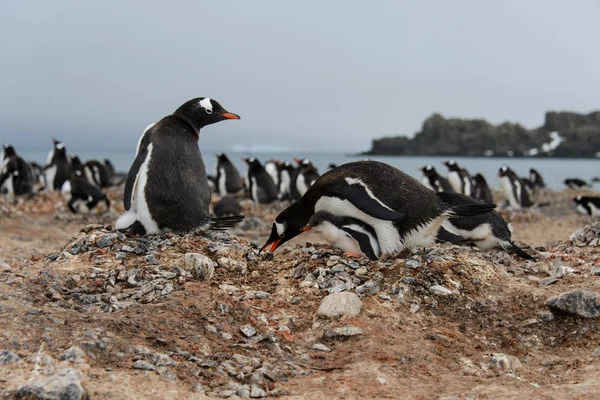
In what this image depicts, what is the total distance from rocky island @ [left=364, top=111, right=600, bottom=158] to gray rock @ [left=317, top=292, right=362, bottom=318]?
78.0 metres

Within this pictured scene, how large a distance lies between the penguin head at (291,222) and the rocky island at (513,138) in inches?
3036

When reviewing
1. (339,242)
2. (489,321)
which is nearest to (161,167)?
(339,242)

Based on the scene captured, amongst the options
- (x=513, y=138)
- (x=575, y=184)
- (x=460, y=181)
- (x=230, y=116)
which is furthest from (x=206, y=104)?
(x=513, y=138)

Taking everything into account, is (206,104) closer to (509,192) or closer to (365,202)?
(365,202)

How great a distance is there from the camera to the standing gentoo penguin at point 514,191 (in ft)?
47.7

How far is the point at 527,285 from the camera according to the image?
14.4 feet

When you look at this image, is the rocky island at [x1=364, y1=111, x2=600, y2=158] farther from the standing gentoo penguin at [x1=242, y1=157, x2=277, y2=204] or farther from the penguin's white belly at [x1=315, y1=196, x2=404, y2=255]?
the penguin's white belly at [x1=315, y1=196, x2=404, y2=255]

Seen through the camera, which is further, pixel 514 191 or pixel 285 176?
pixel 285 176

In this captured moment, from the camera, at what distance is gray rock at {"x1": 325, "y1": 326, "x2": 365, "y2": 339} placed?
3469mm

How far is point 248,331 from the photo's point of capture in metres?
3.49

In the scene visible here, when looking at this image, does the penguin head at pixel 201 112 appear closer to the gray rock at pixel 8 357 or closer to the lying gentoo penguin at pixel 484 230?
the lying gentoo penguin at pixel 484 230

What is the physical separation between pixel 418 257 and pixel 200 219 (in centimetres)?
193

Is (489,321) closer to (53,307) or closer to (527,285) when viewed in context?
(527,285)

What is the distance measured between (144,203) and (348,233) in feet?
5.96
